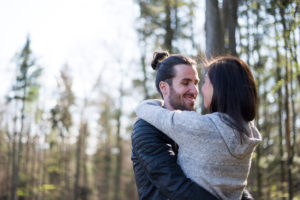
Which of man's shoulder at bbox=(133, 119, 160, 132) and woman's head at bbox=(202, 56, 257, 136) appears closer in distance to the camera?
woman's head at bbox=(202, 56, 257, 136)

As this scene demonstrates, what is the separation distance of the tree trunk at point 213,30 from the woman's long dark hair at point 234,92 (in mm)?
2222

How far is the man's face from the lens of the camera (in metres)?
2.71

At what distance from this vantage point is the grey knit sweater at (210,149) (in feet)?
6.79

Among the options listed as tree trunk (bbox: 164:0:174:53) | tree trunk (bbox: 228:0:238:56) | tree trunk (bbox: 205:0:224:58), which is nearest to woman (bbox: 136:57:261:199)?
tree trunk (bbox: 205:0:224:58)

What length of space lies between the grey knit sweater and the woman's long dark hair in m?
0.06

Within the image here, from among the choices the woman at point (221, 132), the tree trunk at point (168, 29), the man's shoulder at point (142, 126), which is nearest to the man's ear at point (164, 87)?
the man's shoulder at point (142, 126)

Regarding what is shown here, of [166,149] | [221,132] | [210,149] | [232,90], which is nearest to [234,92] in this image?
[232,90]

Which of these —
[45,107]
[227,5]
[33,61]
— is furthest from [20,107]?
[227,5]

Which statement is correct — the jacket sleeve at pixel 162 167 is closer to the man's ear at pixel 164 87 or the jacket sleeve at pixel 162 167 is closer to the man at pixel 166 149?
the man at pixel 166 149

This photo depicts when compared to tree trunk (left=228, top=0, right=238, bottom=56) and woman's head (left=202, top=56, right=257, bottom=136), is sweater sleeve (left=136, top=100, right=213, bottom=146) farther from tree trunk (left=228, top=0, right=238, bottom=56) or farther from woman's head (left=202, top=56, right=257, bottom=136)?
tree trunk (left=228, top=0, right=238, bottom=56)

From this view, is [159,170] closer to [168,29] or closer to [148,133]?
[148,133]

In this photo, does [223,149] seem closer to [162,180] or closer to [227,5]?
[162,180]

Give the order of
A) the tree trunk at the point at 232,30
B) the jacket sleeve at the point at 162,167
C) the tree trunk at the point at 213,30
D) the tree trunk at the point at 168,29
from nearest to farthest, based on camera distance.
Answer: the jacket sleeve at the point at 162,167
the tree trunk at the point at 213,30
the tree trunk at the point at 232,30
the tree trunk at the point at 168,29

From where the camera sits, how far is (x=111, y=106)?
931 inches
